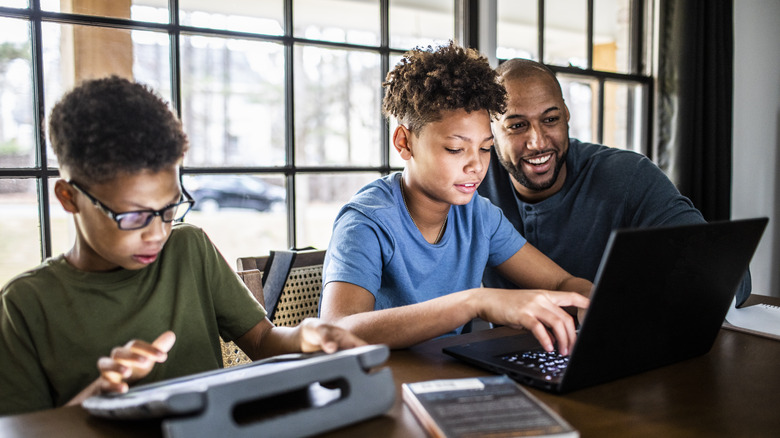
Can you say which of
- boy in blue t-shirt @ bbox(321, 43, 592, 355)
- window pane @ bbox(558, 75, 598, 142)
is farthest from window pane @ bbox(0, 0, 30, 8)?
window pane @ bbox(558, 75, 598, 142)

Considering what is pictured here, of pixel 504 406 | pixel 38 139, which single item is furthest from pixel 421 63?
pixel 38 139

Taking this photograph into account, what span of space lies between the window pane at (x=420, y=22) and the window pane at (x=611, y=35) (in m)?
0.85

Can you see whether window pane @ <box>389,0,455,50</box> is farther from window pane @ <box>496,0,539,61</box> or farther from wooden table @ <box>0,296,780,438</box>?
wooden table @ <box>0,296,780,438</box>

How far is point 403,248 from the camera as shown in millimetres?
1394

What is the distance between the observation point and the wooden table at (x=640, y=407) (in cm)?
72

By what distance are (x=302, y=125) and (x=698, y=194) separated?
1.86 meters

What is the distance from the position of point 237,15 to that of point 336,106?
0.47 metres

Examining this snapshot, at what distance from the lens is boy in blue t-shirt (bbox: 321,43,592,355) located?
4.19 ft

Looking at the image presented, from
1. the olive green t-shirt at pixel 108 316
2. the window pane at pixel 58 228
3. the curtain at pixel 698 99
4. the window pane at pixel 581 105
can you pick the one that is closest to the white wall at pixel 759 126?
the curtain at pixel 698 99

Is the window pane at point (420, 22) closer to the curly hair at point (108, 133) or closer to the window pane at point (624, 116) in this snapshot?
the window pane at point (624, 116)

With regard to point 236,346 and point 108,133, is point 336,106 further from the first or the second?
point 108,133

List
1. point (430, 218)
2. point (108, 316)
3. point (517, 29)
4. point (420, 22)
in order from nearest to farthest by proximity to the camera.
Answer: point (108, 316) → point (430, 218) → point (420, 22) → point (517, 29)

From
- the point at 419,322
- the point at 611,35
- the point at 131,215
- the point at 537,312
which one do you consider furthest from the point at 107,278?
the point at 611,35

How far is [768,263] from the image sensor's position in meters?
3.30
